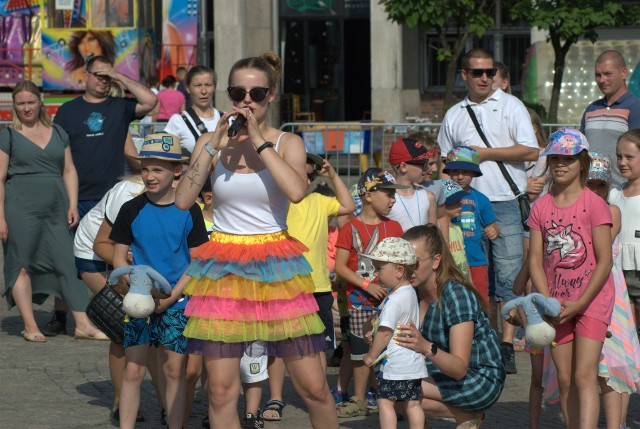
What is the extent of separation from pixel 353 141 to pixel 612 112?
27.5ft

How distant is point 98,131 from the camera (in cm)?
1014

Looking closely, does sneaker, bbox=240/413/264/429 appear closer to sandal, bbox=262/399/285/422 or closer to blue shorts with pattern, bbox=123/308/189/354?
sandal, bbox=262/399/285/422

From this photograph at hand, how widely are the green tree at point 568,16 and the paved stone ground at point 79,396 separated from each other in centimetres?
1391

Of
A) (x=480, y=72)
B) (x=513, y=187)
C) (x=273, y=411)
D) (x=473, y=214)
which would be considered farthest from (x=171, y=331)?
(x=480, y=72)

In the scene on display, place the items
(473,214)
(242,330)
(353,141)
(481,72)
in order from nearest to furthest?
1. (242,330)
2. (473,214)
3. (481,72)
4. (353,141)

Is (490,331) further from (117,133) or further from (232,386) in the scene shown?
(117,133)

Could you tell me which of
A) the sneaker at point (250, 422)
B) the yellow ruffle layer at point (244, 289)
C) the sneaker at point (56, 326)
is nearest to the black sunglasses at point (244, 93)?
the yellow ruffle layer at point (244, 289)

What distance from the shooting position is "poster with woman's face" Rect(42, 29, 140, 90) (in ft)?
87.8

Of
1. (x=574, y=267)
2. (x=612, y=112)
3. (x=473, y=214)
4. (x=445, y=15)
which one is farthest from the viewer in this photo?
(x=445, y=15)

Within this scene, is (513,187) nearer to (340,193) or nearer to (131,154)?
(340,193)

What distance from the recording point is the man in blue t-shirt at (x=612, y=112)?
29.9ft

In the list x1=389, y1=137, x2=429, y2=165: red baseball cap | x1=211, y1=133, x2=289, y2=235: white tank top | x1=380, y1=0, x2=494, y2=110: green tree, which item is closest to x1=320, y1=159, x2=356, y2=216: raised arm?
x1=389, y1=137, x2=429, y2=165: red baseball cap

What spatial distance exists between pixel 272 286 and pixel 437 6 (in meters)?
17.9

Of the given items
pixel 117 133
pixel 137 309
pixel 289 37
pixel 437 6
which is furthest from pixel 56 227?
pixel 289 37
